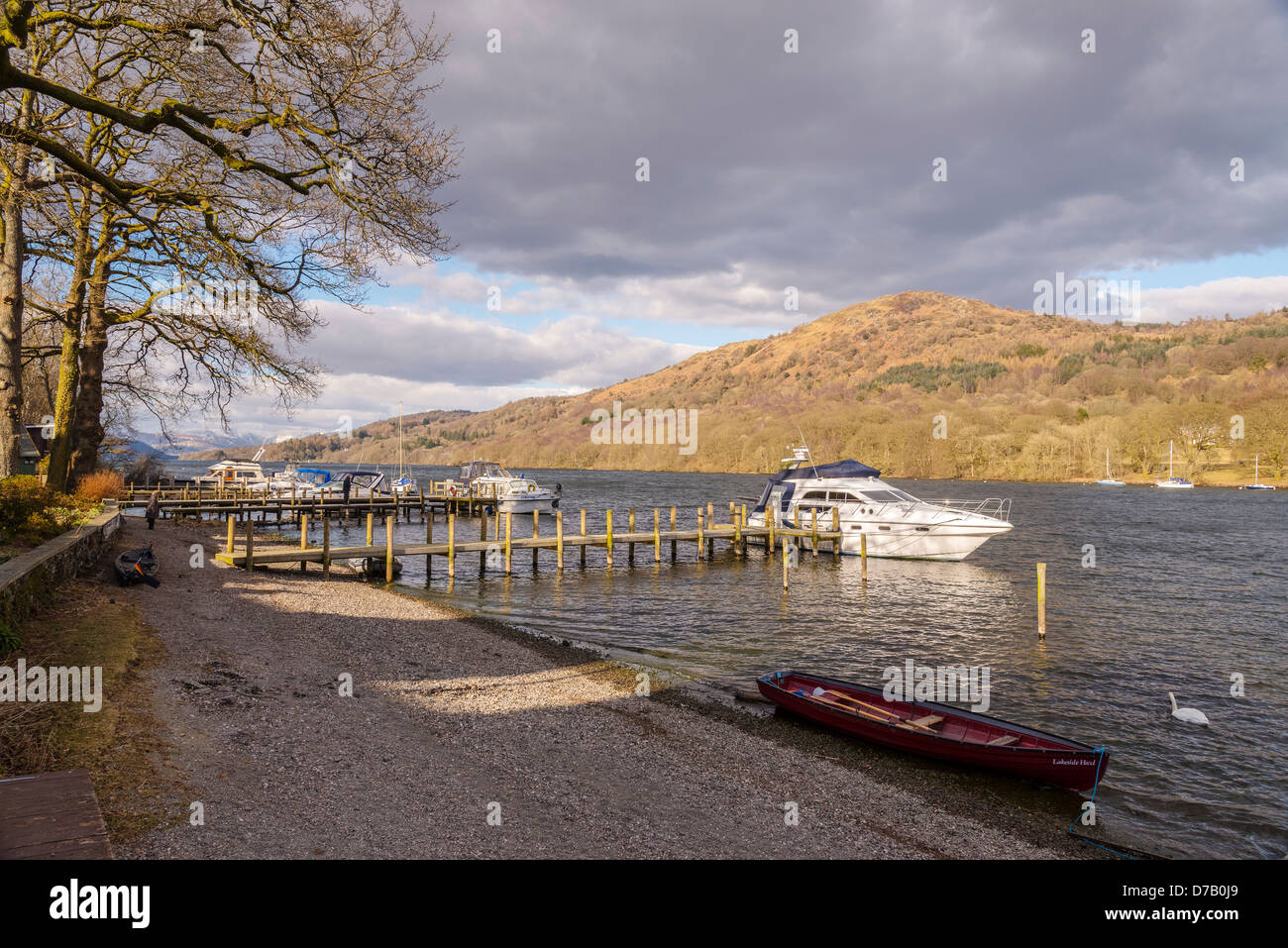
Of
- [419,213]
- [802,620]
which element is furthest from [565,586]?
[419,213]

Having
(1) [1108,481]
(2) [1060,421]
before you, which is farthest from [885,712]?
(2) [1060,421]

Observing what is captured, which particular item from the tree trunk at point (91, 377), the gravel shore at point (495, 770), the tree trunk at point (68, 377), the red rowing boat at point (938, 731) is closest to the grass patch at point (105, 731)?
the gravel shore at point (495, 770)

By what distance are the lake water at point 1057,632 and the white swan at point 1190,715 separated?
266 mm

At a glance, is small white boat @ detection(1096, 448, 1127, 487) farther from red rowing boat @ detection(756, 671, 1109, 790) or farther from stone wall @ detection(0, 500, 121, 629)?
stone wall @ detection(0, 500, 121, 629)

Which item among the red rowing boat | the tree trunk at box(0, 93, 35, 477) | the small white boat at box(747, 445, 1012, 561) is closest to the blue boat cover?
the small white boat at box(747, 445, 1012, 561)

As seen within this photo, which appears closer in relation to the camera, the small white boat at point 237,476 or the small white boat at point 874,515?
the small white boat at point 874,515

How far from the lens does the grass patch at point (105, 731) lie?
20.0 feet

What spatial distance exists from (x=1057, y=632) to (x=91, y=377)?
96.5 feet

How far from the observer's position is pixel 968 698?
1418 centimetres

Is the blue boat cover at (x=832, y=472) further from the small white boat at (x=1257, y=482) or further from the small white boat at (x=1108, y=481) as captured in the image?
the small white boat at (x=1257, y=482)

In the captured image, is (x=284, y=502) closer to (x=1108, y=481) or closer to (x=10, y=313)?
(x=10, y=313)

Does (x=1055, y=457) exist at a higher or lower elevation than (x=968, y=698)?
higher
